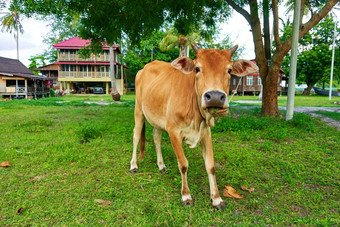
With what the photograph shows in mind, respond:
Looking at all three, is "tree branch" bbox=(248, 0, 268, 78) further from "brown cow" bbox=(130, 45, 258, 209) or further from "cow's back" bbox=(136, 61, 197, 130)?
"brown cow" bbox=(130, 45, 258, 209)

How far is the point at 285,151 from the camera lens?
4.55 metres

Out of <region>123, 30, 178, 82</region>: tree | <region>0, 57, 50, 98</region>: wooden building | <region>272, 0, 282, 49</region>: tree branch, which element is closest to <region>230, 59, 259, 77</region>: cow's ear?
<region>272, 0, 282, 49</region>: tree branch

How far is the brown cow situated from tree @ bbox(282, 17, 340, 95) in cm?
3457

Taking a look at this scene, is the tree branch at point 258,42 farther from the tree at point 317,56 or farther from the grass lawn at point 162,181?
the tree at point 317,56

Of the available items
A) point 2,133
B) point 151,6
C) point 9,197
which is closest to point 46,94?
point 2,133

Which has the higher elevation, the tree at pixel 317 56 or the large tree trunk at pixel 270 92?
the tree at pixel 317 56

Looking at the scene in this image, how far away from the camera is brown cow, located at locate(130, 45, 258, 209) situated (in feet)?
7.83

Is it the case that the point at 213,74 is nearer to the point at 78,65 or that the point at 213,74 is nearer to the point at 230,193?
the point at 230,193

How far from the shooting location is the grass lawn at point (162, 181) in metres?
2.45

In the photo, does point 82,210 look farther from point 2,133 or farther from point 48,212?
point 2,133

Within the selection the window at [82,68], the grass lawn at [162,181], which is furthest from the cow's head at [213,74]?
the window at [82,68]

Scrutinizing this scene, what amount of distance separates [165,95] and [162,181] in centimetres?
129

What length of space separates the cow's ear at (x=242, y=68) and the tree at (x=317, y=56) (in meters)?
34.5

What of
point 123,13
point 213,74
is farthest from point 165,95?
point 123,13
